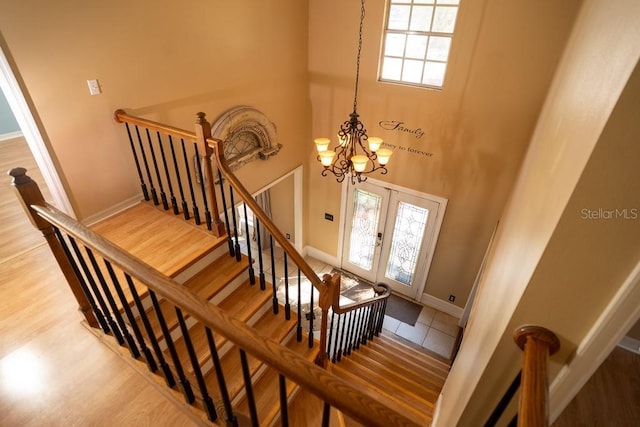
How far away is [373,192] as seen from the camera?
552 cm

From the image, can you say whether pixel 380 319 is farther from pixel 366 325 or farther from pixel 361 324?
pixel 361 324

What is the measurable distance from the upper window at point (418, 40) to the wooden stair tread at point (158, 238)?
3.32m

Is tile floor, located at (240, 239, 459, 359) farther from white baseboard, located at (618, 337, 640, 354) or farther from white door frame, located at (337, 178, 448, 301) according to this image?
white baseboard, located at (618, 337, 640, 354)

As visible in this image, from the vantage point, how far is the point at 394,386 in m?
3.58

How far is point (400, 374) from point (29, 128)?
14.3 ft

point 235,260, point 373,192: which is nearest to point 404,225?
point 373,192

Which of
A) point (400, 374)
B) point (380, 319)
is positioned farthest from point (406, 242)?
point (400, 374)

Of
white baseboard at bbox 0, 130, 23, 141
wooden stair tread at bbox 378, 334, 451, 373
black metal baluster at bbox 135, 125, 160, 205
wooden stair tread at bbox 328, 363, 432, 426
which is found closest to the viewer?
black metal baluster at bbox 135, 125, 160, 205

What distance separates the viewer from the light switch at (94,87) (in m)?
2.74

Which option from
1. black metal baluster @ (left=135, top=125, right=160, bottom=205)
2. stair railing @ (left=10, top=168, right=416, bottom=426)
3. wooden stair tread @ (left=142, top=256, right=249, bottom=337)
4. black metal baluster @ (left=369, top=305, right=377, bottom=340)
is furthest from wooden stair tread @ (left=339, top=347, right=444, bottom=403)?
black metal baluster @ (left=135, top=125, right=160, bottom=205)

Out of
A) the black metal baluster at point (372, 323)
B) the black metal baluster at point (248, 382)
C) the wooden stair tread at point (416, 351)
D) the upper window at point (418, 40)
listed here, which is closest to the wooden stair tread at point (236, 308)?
the black metal baluster at point (248, 382)

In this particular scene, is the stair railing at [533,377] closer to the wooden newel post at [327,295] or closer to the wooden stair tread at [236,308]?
the wooden newel post at [327,295]

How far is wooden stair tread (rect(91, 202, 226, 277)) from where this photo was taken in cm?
273

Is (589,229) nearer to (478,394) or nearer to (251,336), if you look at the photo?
(478,394)
